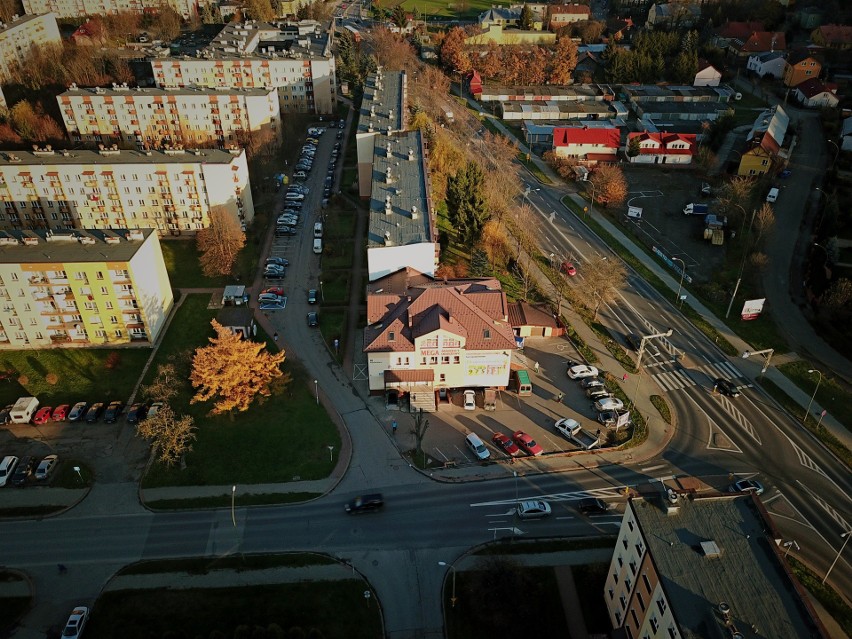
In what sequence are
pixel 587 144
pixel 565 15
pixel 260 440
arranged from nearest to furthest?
1. pixel 260 440
2. pixel 587 144
3. pixel 565 15

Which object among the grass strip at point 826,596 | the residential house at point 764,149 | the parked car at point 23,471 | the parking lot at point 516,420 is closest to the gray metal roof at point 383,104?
the parking lot at point 516,420

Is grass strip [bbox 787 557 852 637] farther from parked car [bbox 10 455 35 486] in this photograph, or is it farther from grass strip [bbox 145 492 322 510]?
parked car [bbox 10 455 35 486]

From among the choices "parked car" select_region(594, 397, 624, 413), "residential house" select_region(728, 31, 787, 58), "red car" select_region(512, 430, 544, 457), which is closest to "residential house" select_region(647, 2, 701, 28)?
"residential house" select_region(728, 31, 787, 58)

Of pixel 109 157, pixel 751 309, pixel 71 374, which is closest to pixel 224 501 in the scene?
pixel 71 374

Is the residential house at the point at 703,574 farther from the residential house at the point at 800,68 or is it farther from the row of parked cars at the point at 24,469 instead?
the residential house at the point at 800,68

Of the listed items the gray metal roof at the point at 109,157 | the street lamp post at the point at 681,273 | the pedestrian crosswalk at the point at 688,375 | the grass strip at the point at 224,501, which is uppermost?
the gray metal roof at the point at 109,157

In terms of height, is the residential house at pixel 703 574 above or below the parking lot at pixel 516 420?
above

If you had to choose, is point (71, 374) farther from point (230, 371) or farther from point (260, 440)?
point (260, 440)

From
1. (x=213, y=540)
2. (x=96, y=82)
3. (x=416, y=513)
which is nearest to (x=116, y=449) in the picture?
(x=213, y=540)
